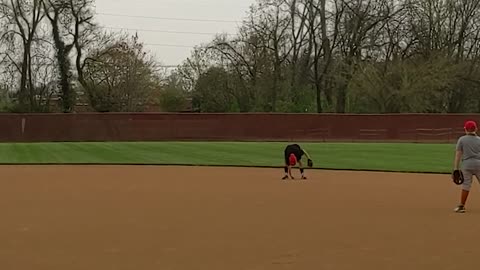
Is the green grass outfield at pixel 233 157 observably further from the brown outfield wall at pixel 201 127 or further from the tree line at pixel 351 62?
the tree line at pixel 351 62

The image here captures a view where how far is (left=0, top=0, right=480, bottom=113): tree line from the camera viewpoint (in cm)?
5878

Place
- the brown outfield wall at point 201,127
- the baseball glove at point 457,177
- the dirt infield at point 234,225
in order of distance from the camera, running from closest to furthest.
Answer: the dirt infield at point 234,225
the baseball glove at point 457,177
the brown outfield wall at point 201,127

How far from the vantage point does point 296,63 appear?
219 ft

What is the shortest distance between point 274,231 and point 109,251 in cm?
276

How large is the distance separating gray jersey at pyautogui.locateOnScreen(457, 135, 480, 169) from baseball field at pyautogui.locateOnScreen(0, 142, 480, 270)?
0.93 metres

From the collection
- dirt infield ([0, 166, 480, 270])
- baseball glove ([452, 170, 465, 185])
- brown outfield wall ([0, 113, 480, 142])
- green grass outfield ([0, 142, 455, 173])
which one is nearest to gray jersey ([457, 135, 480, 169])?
baseball glove ([452, 170, 465, 185])

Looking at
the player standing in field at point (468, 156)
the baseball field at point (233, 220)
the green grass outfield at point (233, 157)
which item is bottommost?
the green grass outfield at point (233, 157)

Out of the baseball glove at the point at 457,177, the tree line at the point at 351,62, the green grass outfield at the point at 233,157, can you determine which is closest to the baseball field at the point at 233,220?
the baseball glove at the point at 457,177

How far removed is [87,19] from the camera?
63.3 meters

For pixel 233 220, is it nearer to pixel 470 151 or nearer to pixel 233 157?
pixel 470 151

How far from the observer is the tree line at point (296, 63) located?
5878cm

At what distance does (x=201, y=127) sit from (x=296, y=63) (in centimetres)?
1934

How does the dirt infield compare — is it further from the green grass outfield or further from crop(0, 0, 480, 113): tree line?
crop(0, 0, 480, 113): tree line

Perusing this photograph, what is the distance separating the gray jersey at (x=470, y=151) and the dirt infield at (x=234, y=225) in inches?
36.4
